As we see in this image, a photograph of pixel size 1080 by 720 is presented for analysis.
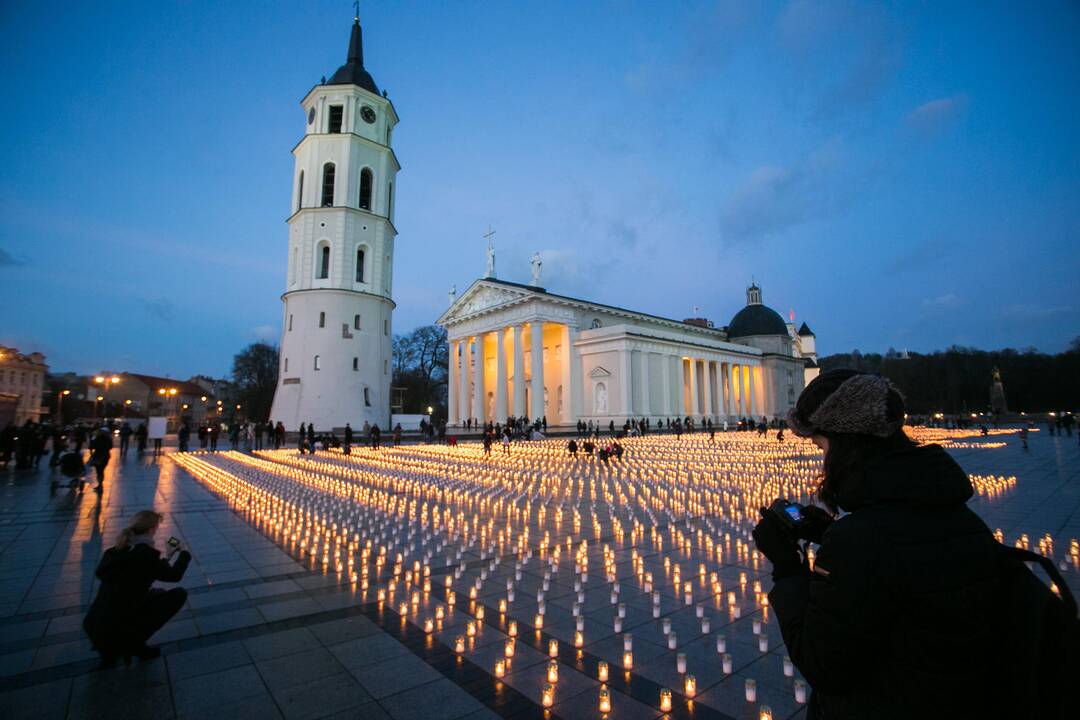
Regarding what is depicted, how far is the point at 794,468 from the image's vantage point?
19344 mm

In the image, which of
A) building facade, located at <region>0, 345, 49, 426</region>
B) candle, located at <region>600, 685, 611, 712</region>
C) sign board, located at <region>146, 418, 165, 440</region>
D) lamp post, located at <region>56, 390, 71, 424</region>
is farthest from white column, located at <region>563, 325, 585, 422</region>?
lamp post, located at <region>56, 390, 71, 424</region>

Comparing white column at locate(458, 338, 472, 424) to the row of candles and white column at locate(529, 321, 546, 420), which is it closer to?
white column at locate(529, 321, 546, 420)

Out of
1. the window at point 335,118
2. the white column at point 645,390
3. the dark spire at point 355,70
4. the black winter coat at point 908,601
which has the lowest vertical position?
the black winter coat at point 908,601

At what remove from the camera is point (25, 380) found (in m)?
69.8

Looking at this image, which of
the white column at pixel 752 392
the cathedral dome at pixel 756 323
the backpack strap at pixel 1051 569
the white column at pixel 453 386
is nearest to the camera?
the backpack strap at pixel 1051 569

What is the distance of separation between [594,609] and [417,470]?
14393 mm

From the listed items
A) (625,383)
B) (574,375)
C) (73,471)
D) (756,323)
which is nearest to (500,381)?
(574,375)

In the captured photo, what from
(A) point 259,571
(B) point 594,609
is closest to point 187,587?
(A) point 259,571

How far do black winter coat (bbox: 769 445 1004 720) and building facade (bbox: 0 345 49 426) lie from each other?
280 feet

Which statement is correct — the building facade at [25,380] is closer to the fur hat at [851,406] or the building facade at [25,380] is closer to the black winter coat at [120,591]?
the black winter coat at [120,591]

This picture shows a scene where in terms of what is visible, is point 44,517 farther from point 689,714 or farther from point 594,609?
point 689,714

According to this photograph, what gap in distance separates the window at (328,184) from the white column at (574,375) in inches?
966

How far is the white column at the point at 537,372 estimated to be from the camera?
48.7 metres

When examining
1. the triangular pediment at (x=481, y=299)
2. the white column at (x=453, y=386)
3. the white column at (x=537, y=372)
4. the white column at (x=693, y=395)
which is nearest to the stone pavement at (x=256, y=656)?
the white column at (x=537, y=372)
